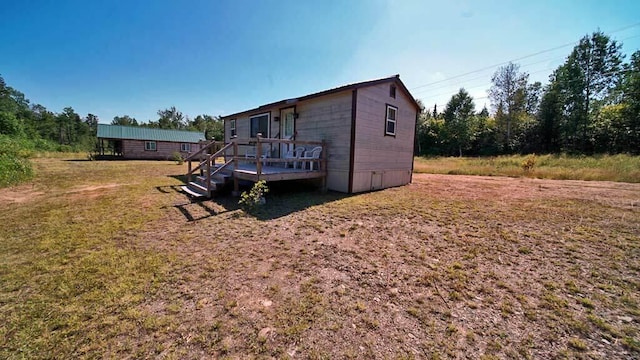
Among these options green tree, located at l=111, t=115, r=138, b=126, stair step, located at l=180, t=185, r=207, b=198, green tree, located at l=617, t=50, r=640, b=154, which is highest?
green tree, located at l=111, t=115, r=138, b=126

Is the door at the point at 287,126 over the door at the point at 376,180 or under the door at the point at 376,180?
over

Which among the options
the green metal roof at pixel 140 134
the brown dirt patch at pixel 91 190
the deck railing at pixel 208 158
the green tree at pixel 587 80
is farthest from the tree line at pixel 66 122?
the green tree at pixel 587 80

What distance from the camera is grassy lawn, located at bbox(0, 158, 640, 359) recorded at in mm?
1936

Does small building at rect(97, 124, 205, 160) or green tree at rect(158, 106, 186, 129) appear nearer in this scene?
small building at rect(97, 124, 205, 160)

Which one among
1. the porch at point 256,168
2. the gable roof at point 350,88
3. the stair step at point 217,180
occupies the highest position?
the gable roof at point 350,88

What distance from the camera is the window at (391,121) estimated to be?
9141 mm

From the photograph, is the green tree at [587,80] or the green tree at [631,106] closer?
the green tree at [631,106]

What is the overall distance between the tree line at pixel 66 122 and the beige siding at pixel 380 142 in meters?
39.7

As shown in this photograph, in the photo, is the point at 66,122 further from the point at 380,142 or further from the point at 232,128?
the point at 380,142

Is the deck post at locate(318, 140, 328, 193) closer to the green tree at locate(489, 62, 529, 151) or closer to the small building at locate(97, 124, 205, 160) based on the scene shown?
the small building at locate(97, 124, 205, 160)

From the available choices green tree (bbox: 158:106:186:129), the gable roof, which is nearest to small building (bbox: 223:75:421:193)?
the gable roof

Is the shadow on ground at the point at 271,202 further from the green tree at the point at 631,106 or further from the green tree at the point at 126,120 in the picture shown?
the green tree at the point at 126,120

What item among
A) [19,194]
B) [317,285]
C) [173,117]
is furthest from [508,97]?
[173,117]

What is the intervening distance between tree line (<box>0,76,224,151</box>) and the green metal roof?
13413 millimetres
